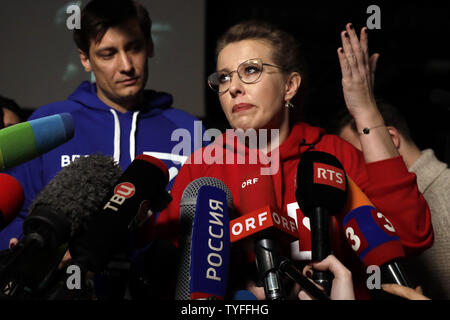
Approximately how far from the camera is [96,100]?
1.59 m

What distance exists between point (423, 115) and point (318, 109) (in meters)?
0.77

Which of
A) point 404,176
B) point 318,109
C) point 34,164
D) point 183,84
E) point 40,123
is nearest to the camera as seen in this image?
point 40,123

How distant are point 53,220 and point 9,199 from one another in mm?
153

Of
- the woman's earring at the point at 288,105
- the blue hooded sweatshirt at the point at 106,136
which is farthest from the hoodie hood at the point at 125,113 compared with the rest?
the woman's earring at the point at 288,105

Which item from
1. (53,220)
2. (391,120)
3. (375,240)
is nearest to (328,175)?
(375,240)

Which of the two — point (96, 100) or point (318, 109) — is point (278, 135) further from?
point (318, 109)

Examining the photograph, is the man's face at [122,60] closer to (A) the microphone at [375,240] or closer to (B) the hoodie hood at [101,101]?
(B) the hoodie hood at [101,101]

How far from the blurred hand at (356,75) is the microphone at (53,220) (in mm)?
585

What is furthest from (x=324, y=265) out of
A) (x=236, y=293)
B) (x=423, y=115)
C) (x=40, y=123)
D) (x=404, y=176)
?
(x=423, y=115)

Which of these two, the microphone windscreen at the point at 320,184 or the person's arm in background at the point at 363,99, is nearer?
the microphone windscreen at the point at 320,184

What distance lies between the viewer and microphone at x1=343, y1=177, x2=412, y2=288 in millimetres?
761

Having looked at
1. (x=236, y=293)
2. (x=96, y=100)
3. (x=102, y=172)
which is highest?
(x=96, y=100)

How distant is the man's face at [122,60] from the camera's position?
150cm

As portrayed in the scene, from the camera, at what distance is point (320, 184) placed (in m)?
0.81
